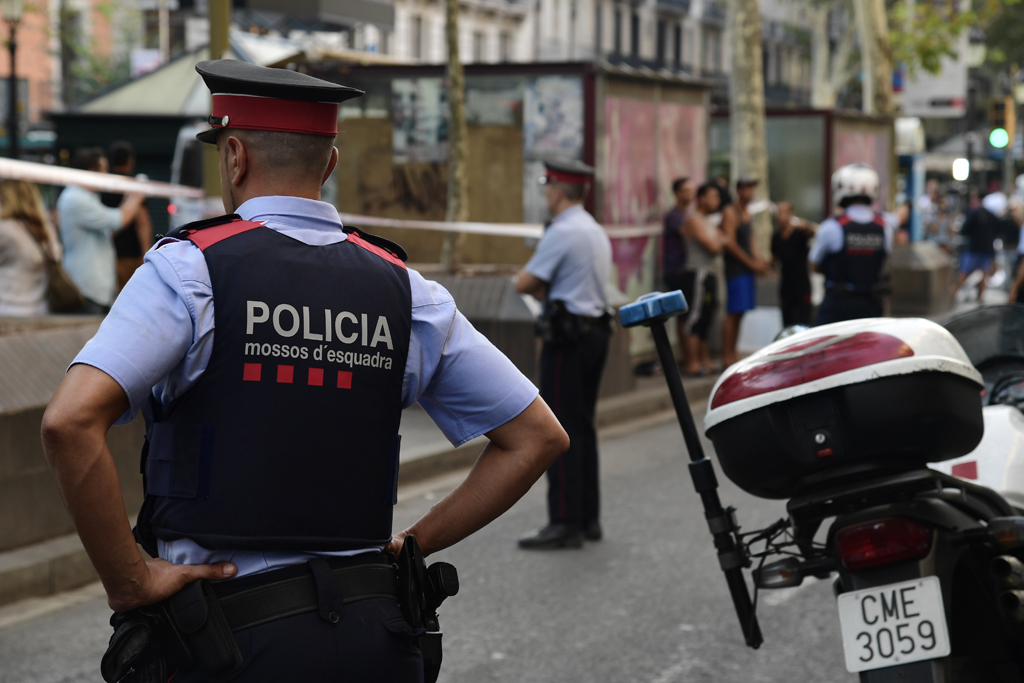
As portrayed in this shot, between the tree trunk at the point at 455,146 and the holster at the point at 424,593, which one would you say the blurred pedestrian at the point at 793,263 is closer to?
the tree trunk at the point at 455,146

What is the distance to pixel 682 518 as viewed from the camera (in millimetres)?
6953

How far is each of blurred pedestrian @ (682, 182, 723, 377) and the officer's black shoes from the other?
18.6 feet

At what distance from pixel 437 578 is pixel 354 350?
44cm

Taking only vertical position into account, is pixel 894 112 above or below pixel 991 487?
above

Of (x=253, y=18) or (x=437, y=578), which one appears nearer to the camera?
(x=437, y=578)

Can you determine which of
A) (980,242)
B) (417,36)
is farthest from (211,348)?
(417,36)

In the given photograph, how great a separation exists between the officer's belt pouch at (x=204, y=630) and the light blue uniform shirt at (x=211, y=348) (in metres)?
0.07

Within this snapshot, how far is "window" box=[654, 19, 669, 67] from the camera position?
6819cm

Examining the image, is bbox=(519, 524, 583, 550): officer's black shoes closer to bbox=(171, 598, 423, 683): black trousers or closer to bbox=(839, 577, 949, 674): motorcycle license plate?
bbox=(839, 577, 949, 674): motorcycle license plate

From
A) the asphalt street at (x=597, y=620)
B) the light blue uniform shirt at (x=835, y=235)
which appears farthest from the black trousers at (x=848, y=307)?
the asphalt street at (x=597, y=620)

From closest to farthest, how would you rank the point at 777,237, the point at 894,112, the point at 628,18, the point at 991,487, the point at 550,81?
the point at 991,487
the point at 550,81
the point at 777,237
the point at 894,112
the point at 628,18

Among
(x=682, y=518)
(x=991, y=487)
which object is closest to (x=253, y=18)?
(x=682, y=518)

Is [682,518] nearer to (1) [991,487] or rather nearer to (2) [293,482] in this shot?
(1) [991,487]

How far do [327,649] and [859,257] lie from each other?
6853 mm
